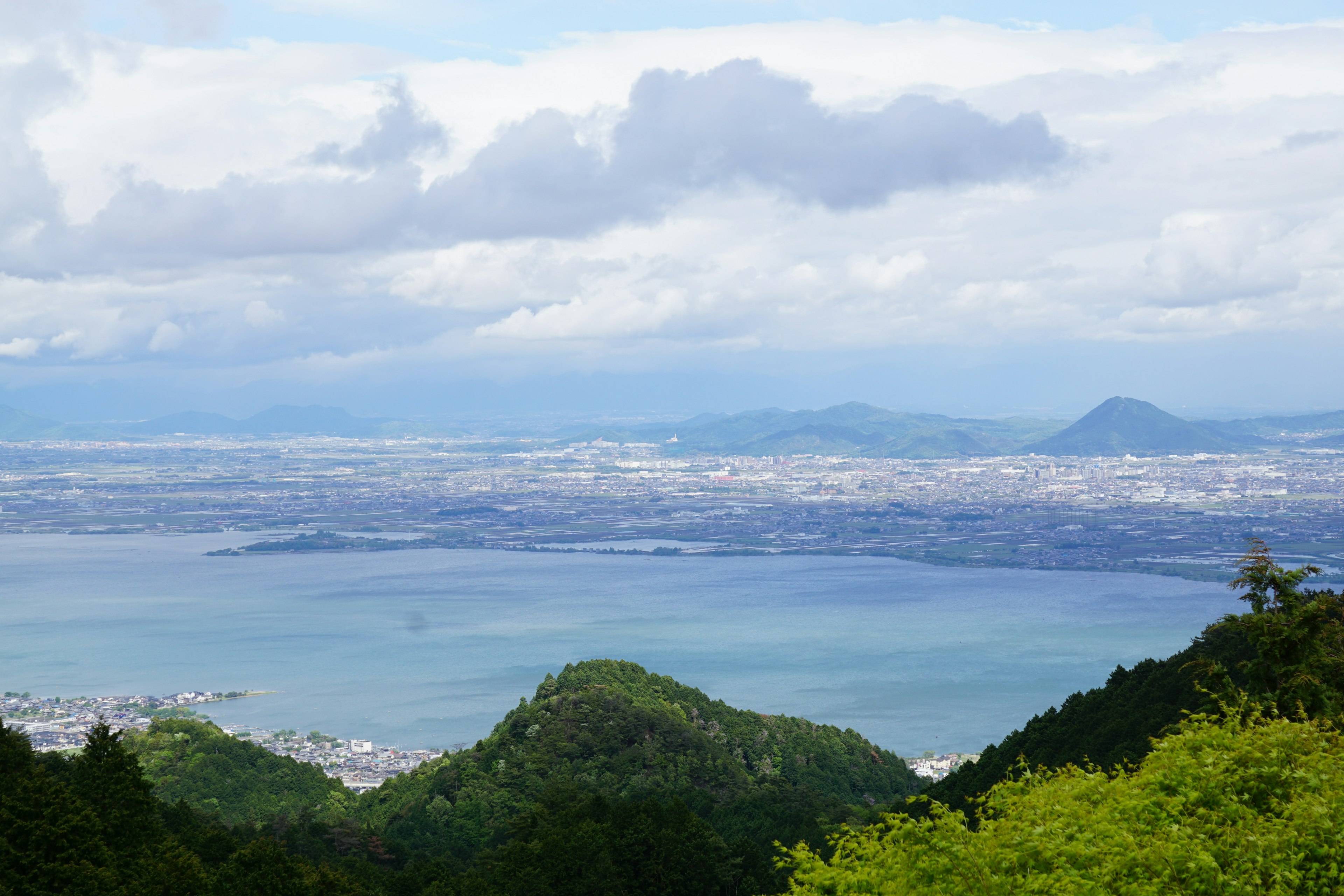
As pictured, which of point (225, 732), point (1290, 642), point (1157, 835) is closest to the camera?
point (1157, 835)

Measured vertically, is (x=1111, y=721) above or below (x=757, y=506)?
below

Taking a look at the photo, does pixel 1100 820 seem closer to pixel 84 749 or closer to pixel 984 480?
pixel 84 749

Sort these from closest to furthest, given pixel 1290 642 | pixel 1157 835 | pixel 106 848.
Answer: pixel 1157 835, pixel 106 848, pixel 1290 642

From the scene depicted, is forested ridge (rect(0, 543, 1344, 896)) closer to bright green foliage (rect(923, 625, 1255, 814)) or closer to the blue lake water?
bright green foliage (rect(923, 625, 1255, 814))

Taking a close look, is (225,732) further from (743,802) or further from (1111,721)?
(1111,721)

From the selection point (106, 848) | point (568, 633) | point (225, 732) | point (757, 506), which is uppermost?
Answer: point (106, 848)

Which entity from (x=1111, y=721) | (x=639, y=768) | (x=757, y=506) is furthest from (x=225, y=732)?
(x=757, y=506)

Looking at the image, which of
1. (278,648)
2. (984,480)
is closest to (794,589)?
(278,648)
